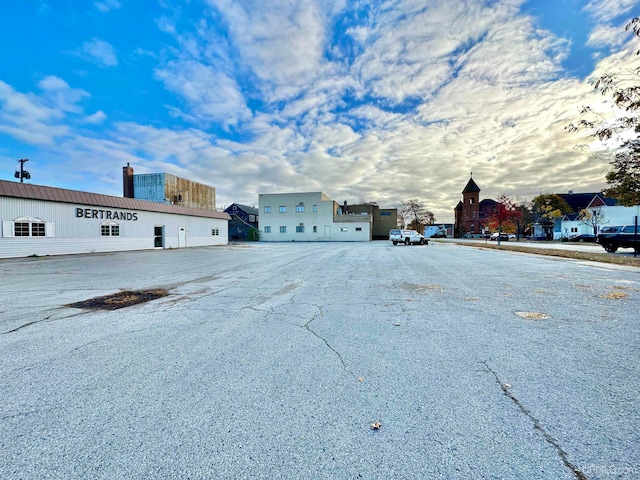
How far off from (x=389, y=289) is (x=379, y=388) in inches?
193

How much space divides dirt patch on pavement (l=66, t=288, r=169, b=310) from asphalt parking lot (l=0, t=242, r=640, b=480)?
1.25 ft

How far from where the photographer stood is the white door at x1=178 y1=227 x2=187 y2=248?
28438 mm

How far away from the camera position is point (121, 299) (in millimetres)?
6379

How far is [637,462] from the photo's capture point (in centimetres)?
180

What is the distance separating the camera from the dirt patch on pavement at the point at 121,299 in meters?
5.77

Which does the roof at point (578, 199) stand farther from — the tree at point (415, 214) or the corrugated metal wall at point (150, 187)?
the corrugated metal wall at point (150, 187)

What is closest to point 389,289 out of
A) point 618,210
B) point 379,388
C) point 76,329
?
point 379,388

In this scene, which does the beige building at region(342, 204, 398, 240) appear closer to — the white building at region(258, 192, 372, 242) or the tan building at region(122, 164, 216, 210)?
the white building at region(258, 192, 372, 242)

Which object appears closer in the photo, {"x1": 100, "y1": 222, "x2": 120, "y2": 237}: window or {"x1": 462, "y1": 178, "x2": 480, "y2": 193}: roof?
{"x1": 100, "y1": 222, "x2": 120, "y2": 237}: window

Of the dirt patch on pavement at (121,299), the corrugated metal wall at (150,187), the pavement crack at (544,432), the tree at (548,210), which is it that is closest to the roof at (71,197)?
the corrugated metal wall at (150,187)

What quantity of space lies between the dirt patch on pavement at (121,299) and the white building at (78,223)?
1560 centimetres

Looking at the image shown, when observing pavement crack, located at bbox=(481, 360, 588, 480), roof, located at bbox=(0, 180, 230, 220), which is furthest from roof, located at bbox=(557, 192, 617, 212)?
pavement crack, located at bbox=(481, 360, 588, 480)

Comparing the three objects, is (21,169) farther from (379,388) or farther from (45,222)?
(379,388)

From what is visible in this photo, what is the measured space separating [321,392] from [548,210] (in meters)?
68.7
